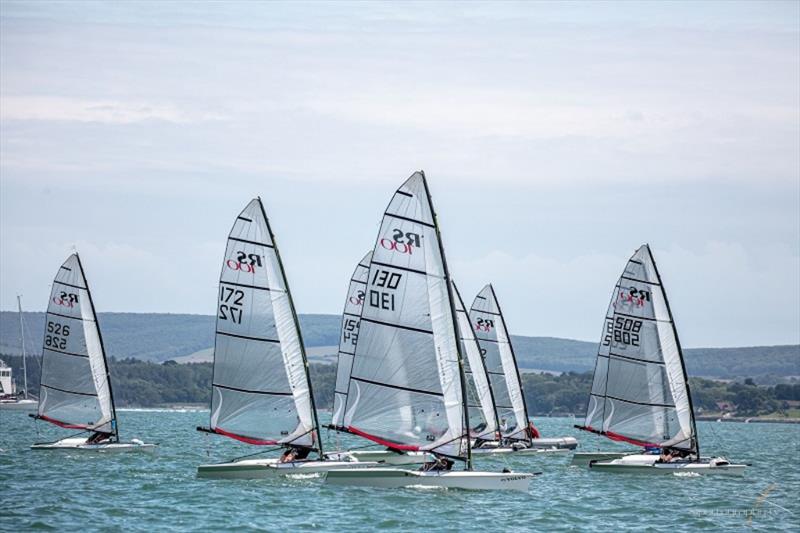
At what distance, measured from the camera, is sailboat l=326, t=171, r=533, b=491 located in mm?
46250

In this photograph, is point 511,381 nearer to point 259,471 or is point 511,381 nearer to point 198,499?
point 259,471

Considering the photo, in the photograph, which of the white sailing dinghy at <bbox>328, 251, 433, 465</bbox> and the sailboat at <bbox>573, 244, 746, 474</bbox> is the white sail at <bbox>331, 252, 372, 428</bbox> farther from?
the sailboat at <bbox>573, 244, 746, 474</bbox>

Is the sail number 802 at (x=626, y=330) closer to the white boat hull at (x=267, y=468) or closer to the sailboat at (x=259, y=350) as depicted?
the white boat hull at (x=267, y=468)

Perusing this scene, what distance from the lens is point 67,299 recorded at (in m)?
61.8

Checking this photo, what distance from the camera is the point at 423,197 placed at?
151ft

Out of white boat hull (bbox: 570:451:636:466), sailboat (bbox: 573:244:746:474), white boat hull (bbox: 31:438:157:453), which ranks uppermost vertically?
sailboat (bbox: 573:244:746:474)

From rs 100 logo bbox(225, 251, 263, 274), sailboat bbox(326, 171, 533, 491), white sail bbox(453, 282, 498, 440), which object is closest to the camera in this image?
sailboat bbox(326, 171, 533, 491)

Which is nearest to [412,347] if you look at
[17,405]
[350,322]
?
[350,322]

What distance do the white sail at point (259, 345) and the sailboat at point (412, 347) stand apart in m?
3.98

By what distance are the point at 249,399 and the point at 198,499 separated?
7.20 metres

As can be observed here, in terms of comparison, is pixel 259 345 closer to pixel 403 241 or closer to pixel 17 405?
pixel 403 241

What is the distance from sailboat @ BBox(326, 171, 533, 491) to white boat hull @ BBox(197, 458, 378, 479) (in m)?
2.22

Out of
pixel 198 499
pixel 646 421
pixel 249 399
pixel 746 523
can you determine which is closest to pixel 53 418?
pixel 249 399

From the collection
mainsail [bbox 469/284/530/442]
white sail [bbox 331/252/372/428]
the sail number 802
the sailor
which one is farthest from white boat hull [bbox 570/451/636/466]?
the sailor
